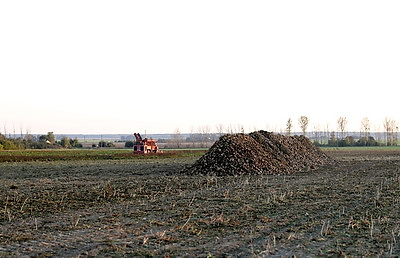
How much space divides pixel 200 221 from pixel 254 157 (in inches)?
559

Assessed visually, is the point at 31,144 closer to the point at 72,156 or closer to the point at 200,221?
the point at 72,156

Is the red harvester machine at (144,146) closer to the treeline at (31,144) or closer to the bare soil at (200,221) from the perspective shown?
the treeline at (31,144)

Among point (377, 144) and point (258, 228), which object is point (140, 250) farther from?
point (377, 144)

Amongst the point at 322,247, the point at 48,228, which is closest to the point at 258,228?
the point at 322,247

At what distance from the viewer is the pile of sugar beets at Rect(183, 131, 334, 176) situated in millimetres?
21938

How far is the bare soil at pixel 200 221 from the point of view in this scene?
7223 millimetres

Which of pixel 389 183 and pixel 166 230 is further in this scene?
pixel 389 183

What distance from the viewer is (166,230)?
8586mm

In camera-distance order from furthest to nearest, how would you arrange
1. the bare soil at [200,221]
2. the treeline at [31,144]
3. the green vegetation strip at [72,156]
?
1. the treeline at [31,144]
2. the green vegetation strip at [72,156]
3. the bare soil at [200,221]

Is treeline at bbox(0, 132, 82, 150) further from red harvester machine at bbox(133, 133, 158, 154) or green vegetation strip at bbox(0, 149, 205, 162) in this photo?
red harvester machine at bbox(133, 133, 158, 154)

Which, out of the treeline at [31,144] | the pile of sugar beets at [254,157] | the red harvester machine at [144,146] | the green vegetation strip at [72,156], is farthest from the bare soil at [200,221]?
the treeline at [31,144]

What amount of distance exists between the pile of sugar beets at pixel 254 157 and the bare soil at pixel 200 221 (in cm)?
612

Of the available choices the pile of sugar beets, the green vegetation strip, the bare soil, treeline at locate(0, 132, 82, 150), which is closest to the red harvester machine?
the green vegetation strip

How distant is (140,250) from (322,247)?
283 centimetres
